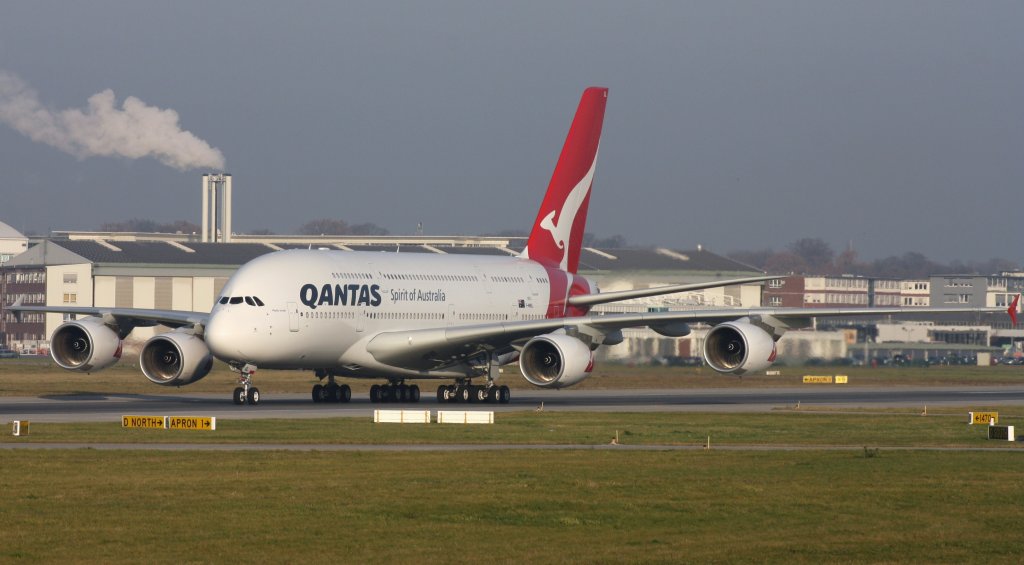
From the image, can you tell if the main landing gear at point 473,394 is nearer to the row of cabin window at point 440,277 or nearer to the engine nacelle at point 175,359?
the row of cabin window at point 440,277

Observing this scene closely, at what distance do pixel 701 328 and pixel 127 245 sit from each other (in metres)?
55.3

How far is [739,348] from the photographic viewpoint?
166 feet

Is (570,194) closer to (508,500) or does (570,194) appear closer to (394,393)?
(394,393)

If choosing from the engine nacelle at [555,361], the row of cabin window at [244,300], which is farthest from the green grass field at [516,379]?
the engine nacelle at [555,361]

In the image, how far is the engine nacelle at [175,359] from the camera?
5006 centimetres

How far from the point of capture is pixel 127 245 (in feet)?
418

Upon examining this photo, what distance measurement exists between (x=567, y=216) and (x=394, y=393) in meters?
11.4

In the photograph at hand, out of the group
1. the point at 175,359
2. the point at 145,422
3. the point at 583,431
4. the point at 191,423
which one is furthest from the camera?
the point at 175,359

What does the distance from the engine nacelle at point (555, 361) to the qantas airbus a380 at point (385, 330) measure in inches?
1.8

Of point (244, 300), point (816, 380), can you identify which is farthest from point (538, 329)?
point (816, 380)

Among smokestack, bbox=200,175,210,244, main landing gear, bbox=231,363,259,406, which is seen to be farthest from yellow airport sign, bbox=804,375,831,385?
smokestack, bbox=200,175,210,244

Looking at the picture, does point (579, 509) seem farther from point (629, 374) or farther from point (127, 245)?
point (127, 245)

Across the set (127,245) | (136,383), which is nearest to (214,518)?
(136,383)

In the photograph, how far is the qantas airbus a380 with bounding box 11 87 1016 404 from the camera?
48.7m
